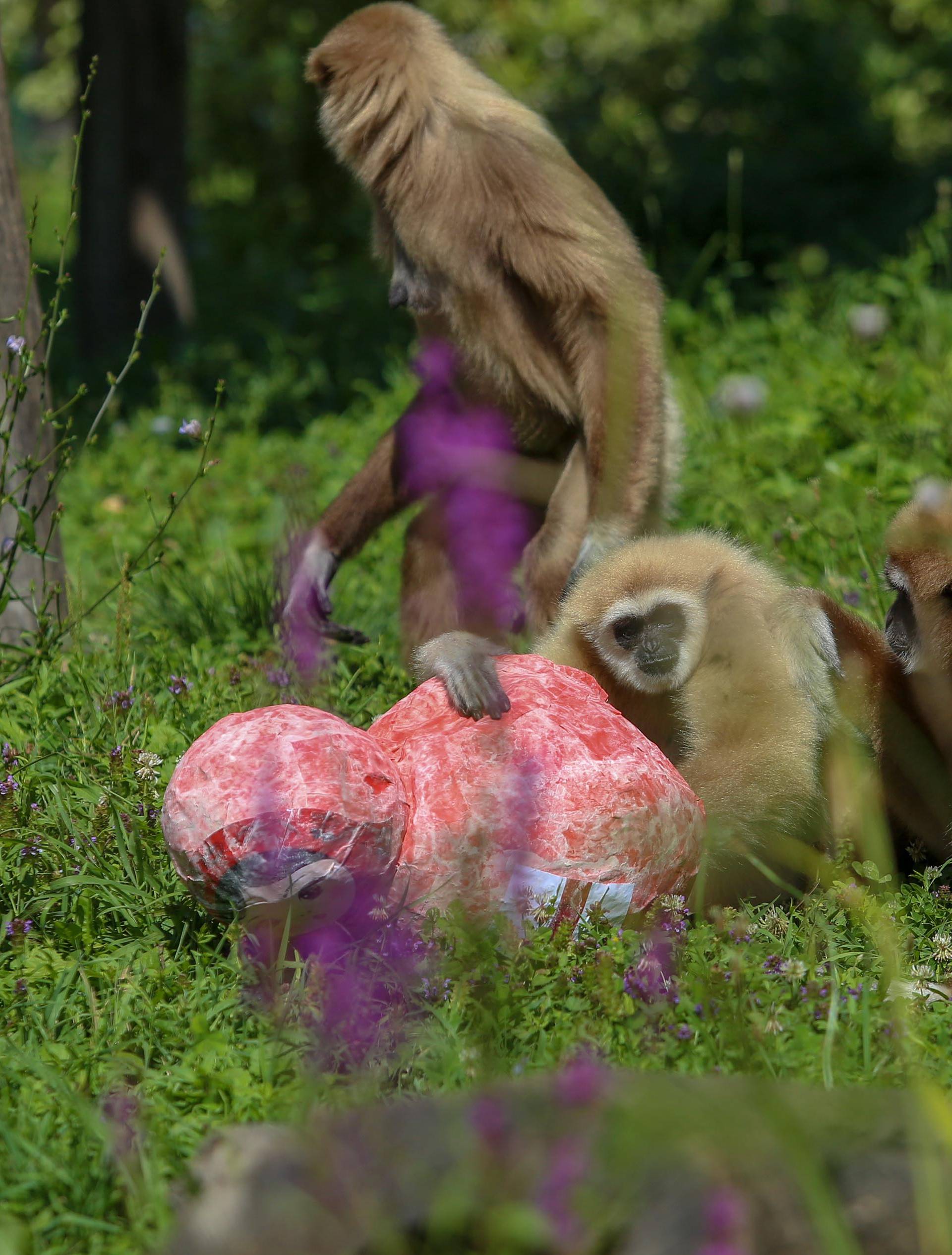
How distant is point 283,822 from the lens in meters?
2.70

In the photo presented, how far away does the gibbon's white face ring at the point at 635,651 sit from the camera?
3.70 metres

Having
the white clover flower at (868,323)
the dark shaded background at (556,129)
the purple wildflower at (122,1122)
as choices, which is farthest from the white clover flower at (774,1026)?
the dark shaded background at (556,129)

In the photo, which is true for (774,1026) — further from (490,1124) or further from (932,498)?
(932,498)

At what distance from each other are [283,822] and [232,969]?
0.38m

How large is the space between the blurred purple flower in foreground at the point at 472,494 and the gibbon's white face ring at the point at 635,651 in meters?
0.81

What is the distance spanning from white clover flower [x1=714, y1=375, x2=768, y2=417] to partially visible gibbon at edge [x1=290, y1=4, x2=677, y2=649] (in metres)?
0.82

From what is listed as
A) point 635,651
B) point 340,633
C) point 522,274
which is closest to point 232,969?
point 635,651

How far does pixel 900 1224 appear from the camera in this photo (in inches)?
70.9

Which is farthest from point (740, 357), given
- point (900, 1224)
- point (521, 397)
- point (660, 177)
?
point (900, 1224)

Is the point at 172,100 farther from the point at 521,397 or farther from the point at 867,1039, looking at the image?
the point at 867,1039

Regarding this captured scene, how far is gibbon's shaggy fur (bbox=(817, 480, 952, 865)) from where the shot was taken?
3.49 m

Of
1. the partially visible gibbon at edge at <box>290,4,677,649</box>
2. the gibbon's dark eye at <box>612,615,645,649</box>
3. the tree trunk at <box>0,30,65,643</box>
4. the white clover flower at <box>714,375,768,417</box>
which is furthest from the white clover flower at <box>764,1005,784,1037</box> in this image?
the white clover flower at <box>714,375,768,417</box>

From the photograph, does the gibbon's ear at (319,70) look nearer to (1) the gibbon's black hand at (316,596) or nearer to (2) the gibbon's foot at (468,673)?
(1) the gibbon's black hand at (316,596)

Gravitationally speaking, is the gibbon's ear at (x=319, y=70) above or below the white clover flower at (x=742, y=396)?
above
